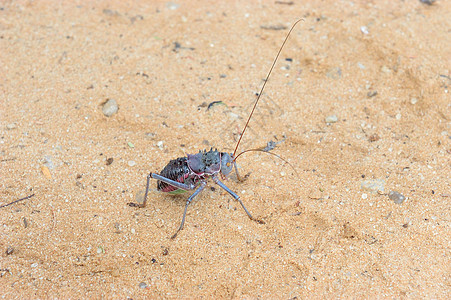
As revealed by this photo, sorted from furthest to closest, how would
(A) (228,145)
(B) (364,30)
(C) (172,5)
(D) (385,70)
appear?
(C) (172,5), (B) (364,30), (D) (385,70), (A) (228,145)

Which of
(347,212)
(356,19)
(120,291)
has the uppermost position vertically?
(356,19)

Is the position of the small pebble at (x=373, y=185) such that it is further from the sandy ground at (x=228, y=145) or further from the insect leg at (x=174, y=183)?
the insect leg at (x=174, y=183)

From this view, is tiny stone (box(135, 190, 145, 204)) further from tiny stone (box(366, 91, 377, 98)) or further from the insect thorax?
tiny stone (box(366, 91, 377, 98))

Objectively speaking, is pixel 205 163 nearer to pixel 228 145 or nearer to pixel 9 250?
pixel 228 145

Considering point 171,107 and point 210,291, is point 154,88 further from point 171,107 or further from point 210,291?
point 210,291

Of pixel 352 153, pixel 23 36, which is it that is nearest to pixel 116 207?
pixel 352 153

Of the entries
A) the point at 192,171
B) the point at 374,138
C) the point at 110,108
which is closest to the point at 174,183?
the point at 192,171
